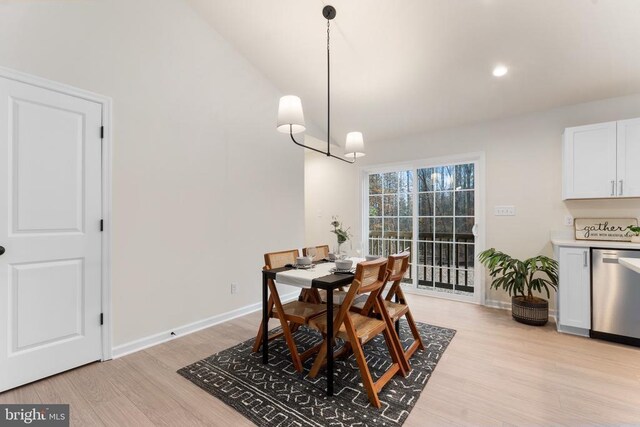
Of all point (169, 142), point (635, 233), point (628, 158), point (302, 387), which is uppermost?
point (169, 142)

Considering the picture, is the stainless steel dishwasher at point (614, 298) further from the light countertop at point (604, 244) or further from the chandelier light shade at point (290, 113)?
the chandelier light shade at point (290, 113)

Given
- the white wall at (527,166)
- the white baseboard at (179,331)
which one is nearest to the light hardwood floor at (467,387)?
the white baseboard at (179,331)

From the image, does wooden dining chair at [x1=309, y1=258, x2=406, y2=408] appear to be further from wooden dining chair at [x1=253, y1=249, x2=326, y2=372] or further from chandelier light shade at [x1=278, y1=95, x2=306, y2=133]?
chandelier light shade at [x1=278, y1=95, x2=306, y2=133]

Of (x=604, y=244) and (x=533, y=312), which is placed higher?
(x=604, y=244)

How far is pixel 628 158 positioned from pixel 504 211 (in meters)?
1.21

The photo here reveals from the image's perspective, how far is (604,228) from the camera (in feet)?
10.3

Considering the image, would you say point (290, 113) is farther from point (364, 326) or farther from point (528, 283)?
point (528, 283)

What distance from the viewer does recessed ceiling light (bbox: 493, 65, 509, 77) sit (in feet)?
9.87

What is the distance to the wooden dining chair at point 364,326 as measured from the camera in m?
1.85

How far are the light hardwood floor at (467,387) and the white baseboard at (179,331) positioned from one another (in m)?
0.08

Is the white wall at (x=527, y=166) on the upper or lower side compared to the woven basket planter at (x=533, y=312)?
upper

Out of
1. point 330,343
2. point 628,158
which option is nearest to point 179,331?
point 330,343

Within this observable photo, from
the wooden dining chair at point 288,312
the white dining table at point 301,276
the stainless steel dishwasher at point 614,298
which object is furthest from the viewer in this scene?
the stainless steel dishwasher at point 614,298

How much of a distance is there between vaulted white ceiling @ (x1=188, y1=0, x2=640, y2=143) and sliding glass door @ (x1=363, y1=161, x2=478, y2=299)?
2.74ft
